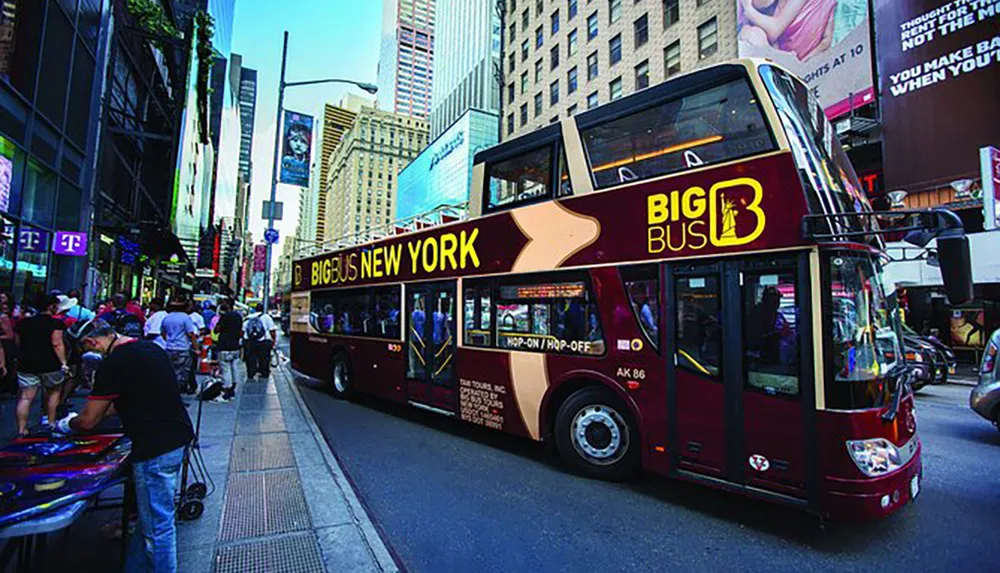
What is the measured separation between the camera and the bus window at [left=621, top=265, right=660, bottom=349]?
4914 mm

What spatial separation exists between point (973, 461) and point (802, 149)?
4.98m

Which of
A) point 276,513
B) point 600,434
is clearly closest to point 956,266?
point 600,434

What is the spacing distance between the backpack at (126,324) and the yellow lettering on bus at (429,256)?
415 cm

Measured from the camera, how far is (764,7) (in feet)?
67.8

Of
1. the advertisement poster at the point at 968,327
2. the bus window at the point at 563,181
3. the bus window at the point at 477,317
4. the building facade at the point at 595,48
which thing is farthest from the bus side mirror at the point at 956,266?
the building facade at the point at 595,48

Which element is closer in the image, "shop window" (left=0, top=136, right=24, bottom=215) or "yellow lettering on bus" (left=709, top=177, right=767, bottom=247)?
"yellow lettering on bus" (left=709, top=177, right=767, bottom=247)

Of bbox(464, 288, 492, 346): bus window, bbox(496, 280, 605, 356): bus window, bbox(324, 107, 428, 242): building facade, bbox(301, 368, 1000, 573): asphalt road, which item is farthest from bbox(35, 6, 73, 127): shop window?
bbox(324, 107, 428, 242): building facade

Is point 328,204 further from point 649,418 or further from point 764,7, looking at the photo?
point 649,418

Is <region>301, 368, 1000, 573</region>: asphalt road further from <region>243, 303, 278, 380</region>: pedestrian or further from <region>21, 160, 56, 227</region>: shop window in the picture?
<region>21, 160, 56, 227</region>: shop window

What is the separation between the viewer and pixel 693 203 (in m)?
4.69

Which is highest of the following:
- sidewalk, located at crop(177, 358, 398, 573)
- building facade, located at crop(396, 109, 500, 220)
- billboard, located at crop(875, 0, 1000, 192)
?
building facade, located at crop(396, 109, 500, 220)

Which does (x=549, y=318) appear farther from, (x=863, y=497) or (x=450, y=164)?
(x=450, y=164)

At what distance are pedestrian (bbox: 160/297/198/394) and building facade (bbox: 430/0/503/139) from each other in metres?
39.2

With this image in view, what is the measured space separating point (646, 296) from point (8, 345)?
32.5 feet
